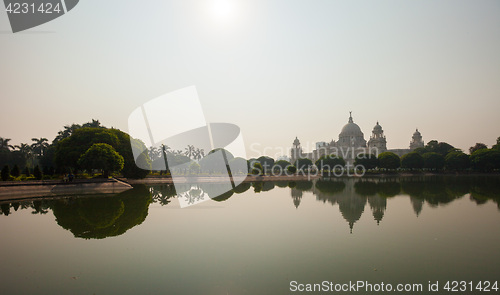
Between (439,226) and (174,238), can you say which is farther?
(439,226)

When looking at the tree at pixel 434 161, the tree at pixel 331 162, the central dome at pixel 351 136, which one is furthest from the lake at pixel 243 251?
the central dome at pixel 351 136

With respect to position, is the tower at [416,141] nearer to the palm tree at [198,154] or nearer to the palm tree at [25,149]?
the palm tree at [198,154]

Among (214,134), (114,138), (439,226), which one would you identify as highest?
(214,134)

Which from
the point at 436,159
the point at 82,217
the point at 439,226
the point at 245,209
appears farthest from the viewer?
the point at 436,159

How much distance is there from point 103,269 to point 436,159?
309ft

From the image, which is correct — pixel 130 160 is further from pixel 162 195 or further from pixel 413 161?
pixel 413 161

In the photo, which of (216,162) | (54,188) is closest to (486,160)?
(216,162)

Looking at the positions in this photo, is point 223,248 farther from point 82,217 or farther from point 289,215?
point 82,217

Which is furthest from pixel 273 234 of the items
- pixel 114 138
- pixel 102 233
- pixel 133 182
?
pixel 133 182

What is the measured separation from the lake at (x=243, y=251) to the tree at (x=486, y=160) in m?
71.2

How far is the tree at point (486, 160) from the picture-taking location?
75.6m

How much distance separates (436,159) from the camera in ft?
277

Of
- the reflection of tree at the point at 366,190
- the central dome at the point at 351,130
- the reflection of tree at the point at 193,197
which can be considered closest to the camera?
the reflection of tree at the point at 193,197

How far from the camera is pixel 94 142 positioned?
43094 mm
